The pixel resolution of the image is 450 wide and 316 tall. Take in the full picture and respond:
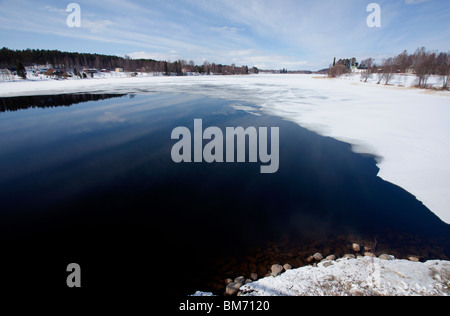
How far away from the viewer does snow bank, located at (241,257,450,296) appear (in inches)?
111

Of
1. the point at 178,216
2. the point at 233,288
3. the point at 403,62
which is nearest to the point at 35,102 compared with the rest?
the point at 178,216

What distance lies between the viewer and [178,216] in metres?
4.62

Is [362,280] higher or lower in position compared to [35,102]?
lower

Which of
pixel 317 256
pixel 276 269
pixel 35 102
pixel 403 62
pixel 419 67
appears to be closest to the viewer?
pixel 276 269

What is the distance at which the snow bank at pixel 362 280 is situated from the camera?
2.81m

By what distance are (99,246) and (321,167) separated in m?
6.61

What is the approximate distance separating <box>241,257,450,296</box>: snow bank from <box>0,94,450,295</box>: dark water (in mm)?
371

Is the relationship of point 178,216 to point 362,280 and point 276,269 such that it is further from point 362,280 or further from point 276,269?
point 362,280

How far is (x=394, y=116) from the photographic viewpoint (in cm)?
1295

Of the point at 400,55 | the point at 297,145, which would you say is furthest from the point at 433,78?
the point at 297,145

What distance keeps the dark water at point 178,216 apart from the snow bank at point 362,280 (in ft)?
1.22

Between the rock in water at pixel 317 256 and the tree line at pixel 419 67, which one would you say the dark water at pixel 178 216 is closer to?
the rock in water at pixel 317 256

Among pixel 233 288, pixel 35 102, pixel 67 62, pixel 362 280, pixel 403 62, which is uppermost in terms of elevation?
pixel 67 62

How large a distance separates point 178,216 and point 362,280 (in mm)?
3510
